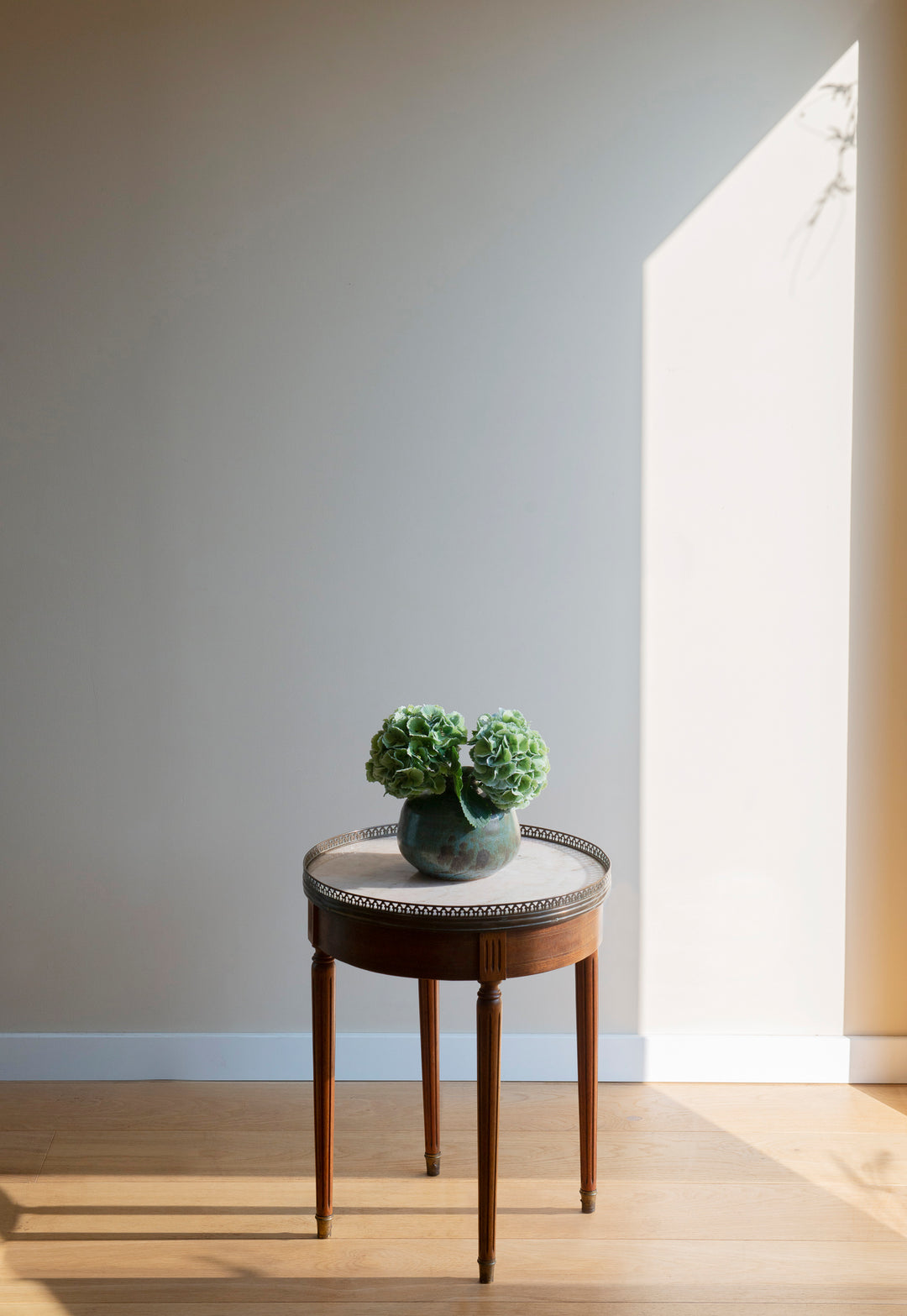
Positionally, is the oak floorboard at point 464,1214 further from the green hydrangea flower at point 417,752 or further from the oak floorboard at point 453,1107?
the green hydrangea flower at point 417,752

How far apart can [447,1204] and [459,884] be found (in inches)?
26.5

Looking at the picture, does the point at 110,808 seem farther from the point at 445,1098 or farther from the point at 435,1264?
the point at 435,1264

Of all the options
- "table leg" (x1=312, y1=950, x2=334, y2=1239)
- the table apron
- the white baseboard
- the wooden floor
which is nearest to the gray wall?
the white baseboard

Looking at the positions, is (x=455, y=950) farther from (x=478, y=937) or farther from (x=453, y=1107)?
(x=453, y=1107)

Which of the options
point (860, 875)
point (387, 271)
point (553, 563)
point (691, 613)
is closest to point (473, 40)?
point (387, 271)

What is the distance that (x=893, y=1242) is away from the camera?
1.78m

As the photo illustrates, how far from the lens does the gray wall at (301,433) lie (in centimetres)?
221

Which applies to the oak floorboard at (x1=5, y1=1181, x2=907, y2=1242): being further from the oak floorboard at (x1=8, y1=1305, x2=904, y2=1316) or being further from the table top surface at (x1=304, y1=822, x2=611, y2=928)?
the table top surface at (x1=304, y1=822, x2=611, y2=928)

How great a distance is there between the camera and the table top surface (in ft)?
5.13

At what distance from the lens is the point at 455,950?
1.56m

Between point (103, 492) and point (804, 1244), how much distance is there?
6.66ft

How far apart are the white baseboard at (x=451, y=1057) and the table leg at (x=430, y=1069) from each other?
1.17ft

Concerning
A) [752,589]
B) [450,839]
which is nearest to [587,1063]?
[450,839]

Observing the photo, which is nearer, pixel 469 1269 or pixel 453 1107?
pixel 469 1269
